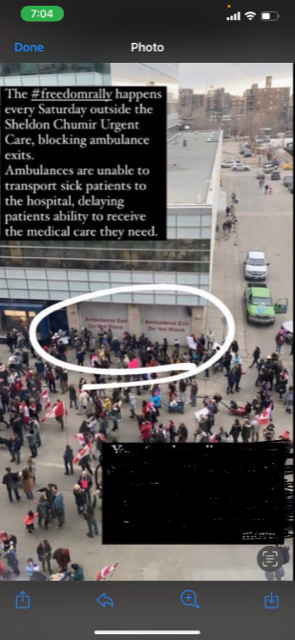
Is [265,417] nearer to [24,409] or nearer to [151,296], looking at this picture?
[151,296]

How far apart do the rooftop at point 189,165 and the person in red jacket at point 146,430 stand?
1.72 m

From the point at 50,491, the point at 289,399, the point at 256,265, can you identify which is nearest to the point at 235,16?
the point at 256,265

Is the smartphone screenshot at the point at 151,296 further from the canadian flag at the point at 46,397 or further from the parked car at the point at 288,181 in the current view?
the canadian flag at the point at 46,397

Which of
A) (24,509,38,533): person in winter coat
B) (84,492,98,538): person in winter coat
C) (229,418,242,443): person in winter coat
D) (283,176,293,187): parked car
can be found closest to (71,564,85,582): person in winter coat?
(84,492,98,538): person in winter coat

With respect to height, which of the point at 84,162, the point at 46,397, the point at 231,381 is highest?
the point at 84,162

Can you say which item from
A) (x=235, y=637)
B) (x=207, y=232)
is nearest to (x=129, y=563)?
(x=235, y=637)

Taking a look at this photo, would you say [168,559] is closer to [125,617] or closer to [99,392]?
[125,617]

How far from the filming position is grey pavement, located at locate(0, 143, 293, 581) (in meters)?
2.69

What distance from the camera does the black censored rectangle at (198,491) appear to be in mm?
2561

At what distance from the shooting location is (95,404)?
356cm

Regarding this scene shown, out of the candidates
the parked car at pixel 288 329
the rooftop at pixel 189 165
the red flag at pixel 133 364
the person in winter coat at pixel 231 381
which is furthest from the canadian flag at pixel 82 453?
the rooftop at pixel 189 165

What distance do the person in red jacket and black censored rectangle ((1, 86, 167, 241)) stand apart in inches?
58.6

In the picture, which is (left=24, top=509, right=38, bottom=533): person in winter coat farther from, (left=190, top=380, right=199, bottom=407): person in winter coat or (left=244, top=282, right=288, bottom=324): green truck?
(left=244, top=282, right=288, bottom=324): green truck

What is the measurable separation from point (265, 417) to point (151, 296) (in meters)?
1.39
